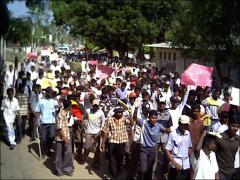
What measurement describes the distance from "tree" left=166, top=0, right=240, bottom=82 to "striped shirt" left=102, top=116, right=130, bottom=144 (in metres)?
5.27

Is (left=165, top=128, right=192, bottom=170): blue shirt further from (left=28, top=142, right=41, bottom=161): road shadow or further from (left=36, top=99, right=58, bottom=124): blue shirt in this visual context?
(left=28, top=142, right=41, bottom=161): road shadow

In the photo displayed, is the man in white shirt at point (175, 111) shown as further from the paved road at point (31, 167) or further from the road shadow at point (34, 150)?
the road shadow at point (34, 150)

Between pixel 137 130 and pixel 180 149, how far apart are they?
1.43 metres

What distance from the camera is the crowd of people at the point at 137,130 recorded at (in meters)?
6.67

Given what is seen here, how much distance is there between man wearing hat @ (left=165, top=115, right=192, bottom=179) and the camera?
7.22 meters

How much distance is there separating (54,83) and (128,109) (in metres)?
4.14

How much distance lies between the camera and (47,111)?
10.1 meters

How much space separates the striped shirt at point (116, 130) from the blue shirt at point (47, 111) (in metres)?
1.86

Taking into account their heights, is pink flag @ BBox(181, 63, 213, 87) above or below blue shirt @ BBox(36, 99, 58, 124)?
above

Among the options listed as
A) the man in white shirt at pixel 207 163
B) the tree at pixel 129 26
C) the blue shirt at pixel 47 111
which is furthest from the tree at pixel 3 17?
the tree at pixel 129 26

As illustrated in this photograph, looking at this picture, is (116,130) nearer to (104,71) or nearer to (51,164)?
(51,164)

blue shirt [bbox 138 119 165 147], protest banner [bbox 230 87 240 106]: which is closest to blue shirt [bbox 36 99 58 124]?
blue shirt [bbox 138 119 165 147]

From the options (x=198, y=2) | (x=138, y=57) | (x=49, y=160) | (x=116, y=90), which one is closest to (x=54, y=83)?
(x=116, y=90)

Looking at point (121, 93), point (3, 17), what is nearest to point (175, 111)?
point (121, 93)
